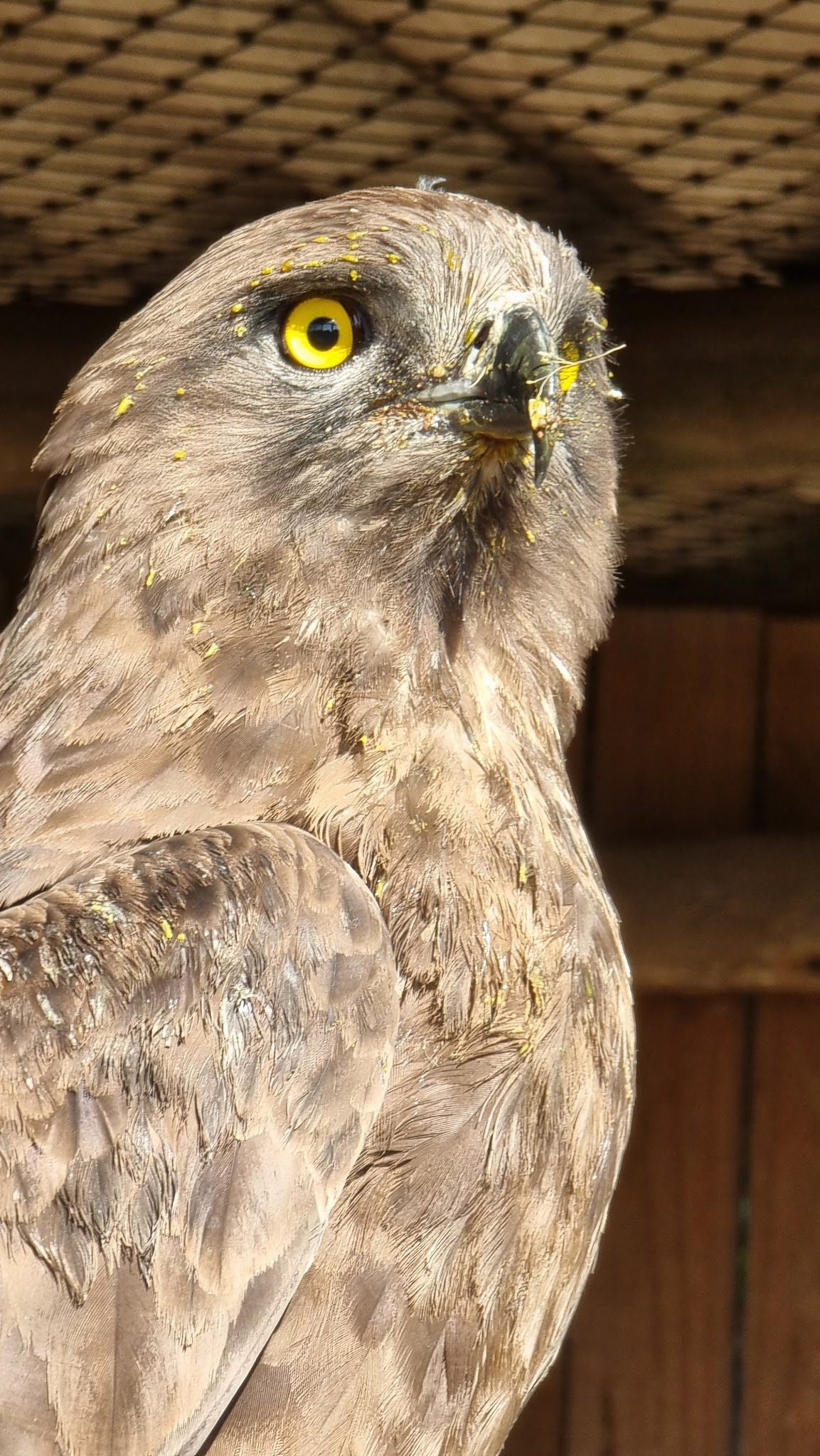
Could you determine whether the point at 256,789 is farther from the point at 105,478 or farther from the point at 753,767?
the point at 753,767

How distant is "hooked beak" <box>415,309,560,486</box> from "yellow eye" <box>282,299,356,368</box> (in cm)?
12

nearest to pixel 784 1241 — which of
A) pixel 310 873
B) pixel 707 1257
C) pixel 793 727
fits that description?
pixel 707 1257

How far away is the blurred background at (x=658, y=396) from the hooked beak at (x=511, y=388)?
834 mm

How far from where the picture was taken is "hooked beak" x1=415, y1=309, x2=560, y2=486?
7.07 feet

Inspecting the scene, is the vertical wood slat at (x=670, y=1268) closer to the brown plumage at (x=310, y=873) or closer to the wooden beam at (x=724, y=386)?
the wooden beam at (x=724, y=386)

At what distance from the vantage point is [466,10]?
2.74 meters

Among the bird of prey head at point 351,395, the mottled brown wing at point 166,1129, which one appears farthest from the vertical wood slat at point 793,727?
the mottled brown wing at point 166,1129

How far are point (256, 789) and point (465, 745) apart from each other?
11.2 inches

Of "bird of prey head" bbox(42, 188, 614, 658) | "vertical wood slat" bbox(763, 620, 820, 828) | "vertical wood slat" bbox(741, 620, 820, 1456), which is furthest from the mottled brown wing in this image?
"vertical wood slat" bbox(763, 620, 820, 828)

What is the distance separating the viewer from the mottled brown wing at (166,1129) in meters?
1.83

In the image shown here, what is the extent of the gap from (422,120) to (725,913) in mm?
1847

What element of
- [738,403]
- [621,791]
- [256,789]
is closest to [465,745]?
[256,789]

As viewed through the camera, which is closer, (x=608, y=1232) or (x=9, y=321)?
(x=9, y=321)

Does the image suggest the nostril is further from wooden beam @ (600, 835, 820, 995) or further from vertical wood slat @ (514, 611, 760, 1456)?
vertical wood slat @ (514, 611, 760, 1456)
